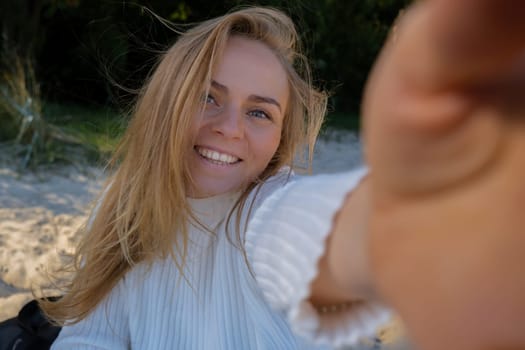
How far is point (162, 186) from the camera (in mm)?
845

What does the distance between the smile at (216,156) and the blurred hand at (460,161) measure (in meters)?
0.66

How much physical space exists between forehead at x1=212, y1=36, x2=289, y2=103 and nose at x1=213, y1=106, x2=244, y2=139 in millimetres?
34

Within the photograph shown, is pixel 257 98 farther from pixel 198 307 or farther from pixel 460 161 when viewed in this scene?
pixel 460 161

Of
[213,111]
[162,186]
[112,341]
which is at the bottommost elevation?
[112,341]

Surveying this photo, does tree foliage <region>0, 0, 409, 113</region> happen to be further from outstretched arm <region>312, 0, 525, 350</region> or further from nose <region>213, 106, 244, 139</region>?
outstretched arm <region>312, 0, 525, 350</region>

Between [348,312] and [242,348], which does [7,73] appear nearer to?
[242,348]

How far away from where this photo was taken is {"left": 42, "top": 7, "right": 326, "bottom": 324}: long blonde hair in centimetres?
84

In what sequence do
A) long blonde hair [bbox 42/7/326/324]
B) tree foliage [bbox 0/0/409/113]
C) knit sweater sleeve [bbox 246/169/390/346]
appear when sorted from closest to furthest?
knit sweater sleeve [bbox 246/169/390/346] → long blonde hair [bbox 42/7/326/324] → tree foliage [bbox 0/0/409/113]

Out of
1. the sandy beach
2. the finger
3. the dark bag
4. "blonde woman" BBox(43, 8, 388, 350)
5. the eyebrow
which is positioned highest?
the finger

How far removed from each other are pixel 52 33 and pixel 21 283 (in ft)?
11.9

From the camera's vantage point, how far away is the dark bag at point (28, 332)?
0.96 m

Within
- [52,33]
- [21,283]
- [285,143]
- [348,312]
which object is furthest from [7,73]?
[348,312]

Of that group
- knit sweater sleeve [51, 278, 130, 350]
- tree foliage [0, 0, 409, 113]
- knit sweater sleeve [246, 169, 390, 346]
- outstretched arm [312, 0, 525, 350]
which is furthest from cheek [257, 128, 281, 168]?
tree foliage [0, 0, 409, 113]

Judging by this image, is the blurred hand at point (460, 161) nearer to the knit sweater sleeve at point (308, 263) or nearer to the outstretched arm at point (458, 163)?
the outstretched arm at point (458, 163)
